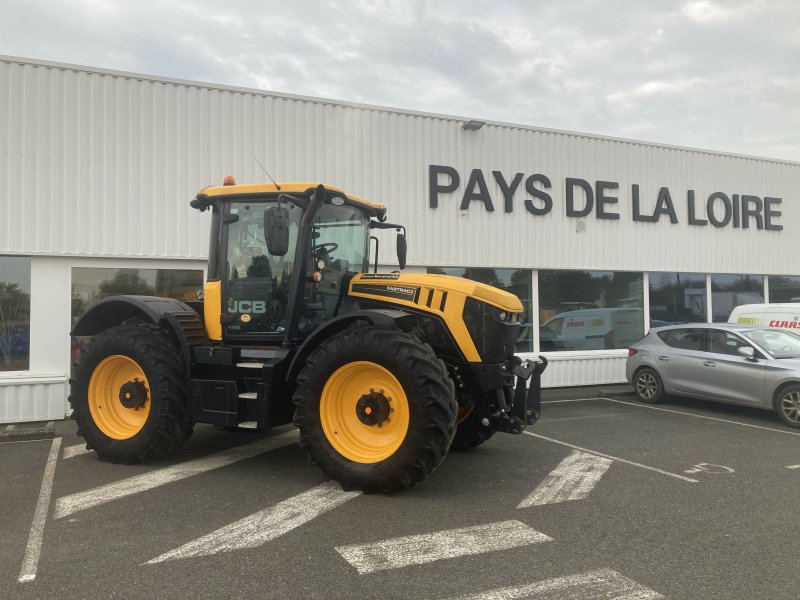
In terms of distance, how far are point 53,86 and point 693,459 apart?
984 cm

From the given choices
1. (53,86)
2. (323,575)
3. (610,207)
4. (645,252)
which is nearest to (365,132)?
(53,86)

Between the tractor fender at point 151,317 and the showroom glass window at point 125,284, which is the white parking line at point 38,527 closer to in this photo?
the tractor fender at point 151,317

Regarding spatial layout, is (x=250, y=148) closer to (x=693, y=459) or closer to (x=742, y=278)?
(x=693, y=459)

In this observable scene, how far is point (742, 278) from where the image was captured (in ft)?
46.2

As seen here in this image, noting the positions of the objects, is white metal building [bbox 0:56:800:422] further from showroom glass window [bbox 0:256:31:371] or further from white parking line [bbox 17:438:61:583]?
white parking line [bbox 17:438:61:583]

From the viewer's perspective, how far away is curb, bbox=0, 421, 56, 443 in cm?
738

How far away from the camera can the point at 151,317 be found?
591 cm

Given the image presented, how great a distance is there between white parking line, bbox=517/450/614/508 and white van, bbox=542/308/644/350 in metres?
5.76

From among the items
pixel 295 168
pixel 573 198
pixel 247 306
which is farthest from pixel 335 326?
pixel 573 198

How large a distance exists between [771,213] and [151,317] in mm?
14527

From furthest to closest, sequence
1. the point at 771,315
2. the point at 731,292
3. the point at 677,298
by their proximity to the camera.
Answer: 1. the point at 731,292
2. the point at 677,298
3. the point at 771,315

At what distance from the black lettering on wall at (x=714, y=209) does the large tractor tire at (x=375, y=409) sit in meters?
11.3

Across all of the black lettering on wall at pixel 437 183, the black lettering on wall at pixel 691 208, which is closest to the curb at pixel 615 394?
the black lettering on wall at pixel 691 208

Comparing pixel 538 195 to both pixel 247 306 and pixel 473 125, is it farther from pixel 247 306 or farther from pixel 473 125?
pixel 247 306
